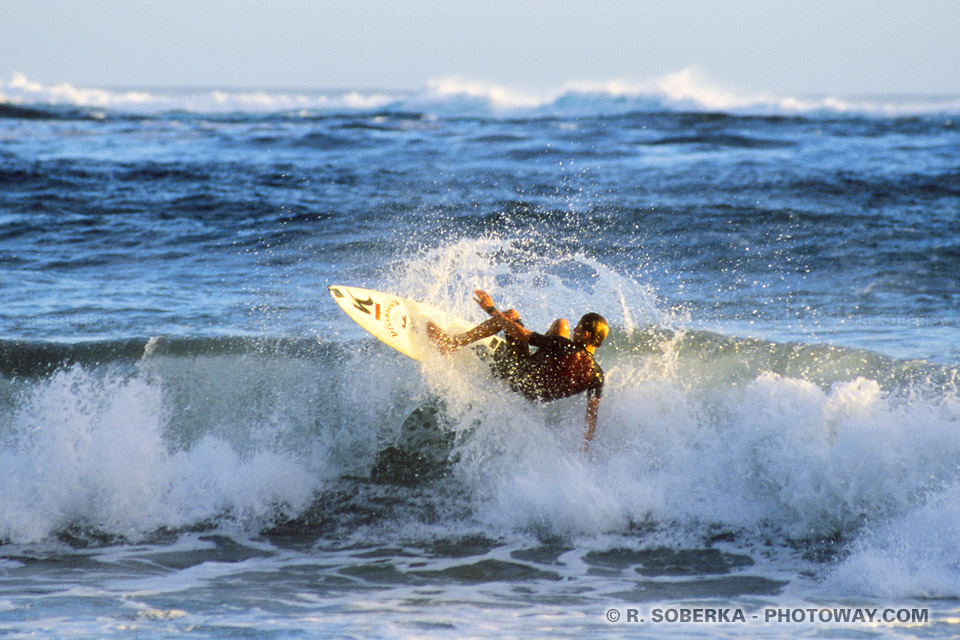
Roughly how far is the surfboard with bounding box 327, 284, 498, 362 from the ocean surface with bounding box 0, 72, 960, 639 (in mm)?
297

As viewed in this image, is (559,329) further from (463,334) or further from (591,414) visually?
(463,334)

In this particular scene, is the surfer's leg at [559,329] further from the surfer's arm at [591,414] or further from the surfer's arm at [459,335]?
the surfer's arm at [591,414]

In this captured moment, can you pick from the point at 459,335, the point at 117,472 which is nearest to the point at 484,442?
the point at 459,335

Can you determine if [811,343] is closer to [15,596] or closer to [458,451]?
[458,451]

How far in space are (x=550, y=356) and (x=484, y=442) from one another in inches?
45.5

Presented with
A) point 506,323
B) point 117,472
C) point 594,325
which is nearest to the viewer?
point 594,325

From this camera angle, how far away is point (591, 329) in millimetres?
7016

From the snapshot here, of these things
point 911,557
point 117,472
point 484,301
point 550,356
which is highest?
point 484,301

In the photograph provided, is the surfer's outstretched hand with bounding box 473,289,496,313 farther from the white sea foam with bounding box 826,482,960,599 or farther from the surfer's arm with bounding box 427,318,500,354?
the white sea foam with bounding box 826,482,960,599

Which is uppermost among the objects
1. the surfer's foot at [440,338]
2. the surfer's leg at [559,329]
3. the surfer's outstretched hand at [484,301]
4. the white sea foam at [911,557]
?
the surfer's outstretched hand at [484,301]

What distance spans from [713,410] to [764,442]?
596 millimetres

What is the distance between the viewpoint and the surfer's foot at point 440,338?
7.75 m

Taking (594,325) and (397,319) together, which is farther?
(397,319)

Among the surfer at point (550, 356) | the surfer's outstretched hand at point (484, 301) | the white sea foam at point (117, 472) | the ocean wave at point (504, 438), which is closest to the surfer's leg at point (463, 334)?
the surfer at point (550, 356)
